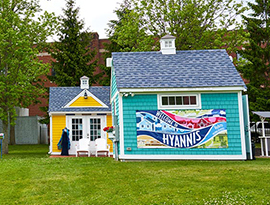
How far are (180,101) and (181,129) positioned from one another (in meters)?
1.01

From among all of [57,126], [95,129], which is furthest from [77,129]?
[57,126]

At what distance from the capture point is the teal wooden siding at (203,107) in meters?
12.0

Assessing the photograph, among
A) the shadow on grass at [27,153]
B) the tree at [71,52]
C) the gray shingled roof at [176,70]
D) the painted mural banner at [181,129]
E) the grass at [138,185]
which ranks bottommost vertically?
the grass at [138,185]

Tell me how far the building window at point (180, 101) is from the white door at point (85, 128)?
20.8 ft

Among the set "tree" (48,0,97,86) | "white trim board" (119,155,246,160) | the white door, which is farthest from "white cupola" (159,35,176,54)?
"tree" (48,0,97,86)

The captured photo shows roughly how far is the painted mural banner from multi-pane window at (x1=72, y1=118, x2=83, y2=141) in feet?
21.5

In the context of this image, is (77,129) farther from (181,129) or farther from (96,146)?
(181,129)

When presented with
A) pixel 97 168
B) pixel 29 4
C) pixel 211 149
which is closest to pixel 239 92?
pixel 211 149

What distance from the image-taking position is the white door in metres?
17.8

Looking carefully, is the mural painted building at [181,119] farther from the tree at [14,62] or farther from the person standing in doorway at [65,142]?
the tree at [14,62]

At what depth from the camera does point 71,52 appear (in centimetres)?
2980

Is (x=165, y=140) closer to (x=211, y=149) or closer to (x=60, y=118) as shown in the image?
(x=211, y=149)

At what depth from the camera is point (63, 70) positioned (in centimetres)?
2919

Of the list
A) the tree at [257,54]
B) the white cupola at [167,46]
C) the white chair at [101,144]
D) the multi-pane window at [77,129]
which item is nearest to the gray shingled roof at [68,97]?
the multi-pane window at [77,129]
